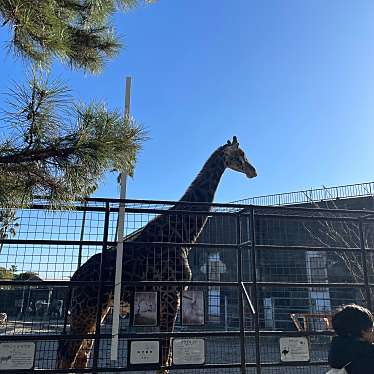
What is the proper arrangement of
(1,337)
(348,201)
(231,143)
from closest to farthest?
(1,337), (231,143), (348,201)

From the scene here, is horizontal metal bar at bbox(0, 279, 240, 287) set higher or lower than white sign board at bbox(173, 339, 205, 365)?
higher

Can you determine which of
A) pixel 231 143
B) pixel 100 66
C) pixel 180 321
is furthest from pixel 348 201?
pixel 100 66

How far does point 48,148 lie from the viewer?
9.51 feet

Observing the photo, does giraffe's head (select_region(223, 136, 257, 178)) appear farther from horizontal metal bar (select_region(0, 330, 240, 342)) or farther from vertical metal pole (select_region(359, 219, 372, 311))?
horizontal metal bar (select_region(0, 330, 240, 342))

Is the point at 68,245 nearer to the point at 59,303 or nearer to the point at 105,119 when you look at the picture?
the point at 59,303

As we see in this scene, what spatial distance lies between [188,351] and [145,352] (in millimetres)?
432

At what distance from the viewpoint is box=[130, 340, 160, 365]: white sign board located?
4.11 metres

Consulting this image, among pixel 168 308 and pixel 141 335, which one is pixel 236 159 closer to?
pixel 168 308

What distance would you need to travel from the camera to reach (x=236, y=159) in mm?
6789

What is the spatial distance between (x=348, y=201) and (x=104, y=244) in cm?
1157

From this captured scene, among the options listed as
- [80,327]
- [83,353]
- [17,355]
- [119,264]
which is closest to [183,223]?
[119,264]

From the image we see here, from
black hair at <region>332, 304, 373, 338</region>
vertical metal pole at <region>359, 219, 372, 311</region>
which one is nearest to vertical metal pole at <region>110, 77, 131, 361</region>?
black hair at <region>332, 304, 373, 338</region>

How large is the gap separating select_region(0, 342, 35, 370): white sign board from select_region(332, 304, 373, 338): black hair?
265 centimetres

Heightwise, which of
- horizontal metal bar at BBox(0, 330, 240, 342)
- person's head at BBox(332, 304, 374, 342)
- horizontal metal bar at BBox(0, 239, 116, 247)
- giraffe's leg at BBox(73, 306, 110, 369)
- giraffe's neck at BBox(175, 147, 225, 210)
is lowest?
giraffe's leg at BBox(73, 306, 110, 369)
